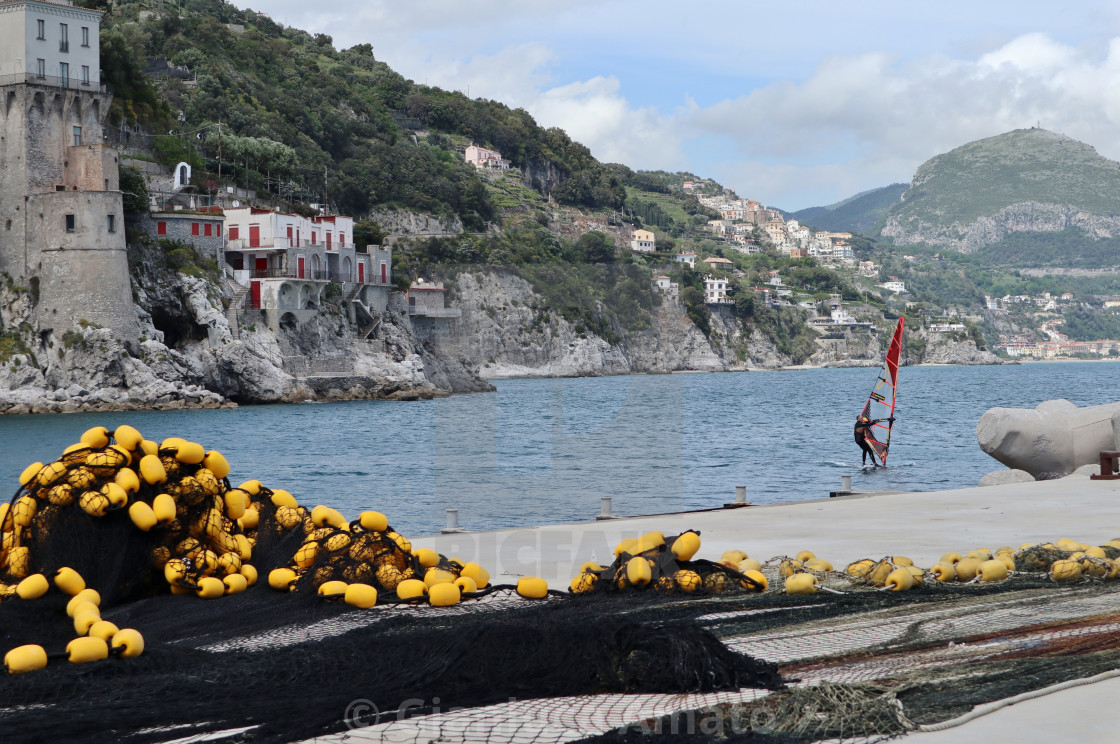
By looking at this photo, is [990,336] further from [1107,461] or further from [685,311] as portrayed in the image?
[1107,461]

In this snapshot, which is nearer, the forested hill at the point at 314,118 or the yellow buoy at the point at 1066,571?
the yellow buoy at the point at 1066,571

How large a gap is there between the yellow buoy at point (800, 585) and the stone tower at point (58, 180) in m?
52.9

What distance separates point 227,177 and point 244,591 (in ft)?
230

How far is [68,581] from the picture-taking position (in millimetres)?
5051

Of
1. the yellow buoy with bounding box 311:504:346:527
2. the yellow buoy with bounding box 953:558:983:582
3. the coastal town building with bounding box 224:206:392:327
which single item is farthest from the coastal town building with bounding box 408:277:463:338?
the yellow buoy with bounding box 953:558:983:582

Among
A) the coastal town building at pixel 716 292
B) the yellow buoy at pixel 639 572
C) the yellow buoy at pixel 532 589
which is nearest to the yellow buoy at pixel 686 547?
the yellow buoy at pixel 639 572

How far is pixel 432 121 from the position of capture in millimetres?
137250

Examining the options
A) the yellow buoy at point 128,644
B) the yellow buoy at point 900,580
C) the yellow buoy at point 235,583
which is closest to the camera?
the yellow buoy at point 128,644

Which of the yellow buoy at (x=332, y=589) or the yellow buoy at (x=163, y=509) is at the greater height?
the yellow buoy at (x=163, y=509)

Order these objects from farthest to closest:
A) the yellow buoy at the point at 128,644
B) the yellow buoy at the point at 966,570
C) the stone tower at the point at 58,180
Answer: the stone tower at the point at 58,180 < the yellow buoy at the point at 966,570 < the yellow buoy at the point at 128,644

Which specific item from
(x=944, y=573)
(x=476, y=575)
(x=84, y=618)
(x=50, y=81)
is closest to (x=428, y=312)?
(x=50, y=81)

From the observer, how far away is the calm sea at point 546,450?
84.3 ft

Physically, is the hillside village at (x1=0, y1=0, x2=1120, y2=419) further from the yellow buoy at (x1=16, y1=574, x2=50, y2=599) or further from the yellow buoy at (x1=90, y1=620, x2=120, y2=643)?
the yellow buoy at (x1=90, y1=620, x2=120, y2=643)

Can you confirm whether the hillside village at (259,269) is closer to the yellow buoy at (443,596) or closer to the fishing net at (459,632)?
the fishing net at (459,632)
